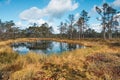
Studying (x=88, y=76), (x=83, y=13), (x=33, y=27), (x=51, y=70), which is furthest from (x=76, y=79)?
(x=33, y=27)

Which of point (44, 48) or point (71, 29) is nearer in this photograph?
point (44, 48)

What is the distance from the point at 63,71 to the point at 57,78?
921mm

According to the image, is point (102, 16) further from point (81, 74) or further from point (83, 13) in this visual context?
point (81, 74)

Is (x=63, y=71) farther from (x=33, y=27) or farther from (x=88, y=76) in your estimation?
(x=33, y=27)

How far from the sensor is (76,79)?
8680 mm

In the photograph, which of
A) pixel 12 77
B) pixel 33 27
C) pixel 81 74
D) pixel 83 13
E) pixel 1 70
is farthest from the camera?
pixel 33 27

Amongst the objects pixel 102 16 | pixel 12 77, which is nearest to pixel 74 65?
pixel 12 77

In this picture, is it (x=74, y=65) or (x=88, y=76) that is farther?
(x=74, y=65)

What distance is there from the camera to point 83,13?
77438 millimetres

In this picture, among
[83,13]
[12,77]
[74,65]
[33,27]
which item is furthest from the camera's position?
[33,27]

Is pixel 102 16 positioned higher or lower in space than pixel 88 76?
higher

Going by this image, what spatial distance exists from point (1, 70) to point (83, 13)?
69393 mm

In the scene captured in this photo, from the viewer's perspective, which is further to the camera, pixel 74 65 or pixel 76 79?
pixel 74 65

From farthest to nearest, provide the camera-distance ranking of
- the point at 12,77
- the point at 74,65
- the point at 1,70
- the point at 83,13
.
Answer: the point at 83,13
the point at 74,65
the point at 1,70
the point at 12,77
